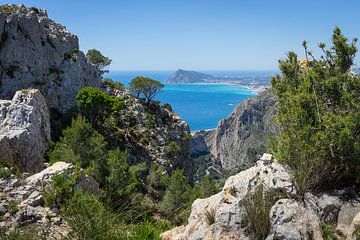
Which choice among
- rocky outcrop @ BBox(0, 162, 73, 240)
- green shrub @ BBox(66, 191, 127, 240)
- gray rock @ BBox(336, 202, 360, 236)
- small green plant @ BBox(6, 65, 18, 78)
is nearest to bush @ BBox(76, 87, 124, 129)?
small green plant @ BBox(6, 65, 18, 78)

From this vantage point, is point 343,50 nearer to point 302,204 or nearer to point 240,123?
point 302,204

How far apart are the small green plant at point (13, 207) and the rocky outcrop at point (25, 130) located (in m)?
8.82

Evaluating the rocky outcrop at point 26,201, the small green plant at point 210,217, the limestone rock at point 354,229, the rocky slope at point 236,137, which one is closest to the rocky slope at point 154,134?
the rocky outcrop at point 26,201

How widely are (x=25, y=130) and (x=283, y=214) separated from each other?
1918cm

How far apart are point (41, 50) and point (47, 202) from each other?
34.8 metres

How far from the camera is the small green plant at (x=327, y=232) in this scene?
5211mm

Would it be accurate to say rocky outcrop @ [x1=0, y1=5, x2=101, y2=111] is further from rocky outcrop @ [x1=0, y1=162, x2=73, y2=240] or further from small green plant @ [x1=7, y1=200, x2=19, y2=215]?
small green plant @ [x1=7, y1=200, x2=19, y2=215]

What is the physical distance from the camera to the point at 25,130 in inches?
829

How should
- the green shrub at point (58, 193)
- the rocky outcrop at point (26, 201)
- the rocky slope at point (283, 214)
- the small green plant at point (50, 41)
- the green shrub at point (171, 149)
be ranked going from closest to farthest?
the rocky slope at point (283, 214), the rocky outcrop at point (26, 201), the green shrub at point (58, 193), the small green plant at point (50, 41), the green shrub at point (171, 149)

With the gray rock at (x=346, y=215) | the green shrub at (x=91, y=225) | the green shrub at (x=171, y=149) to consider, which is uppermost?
the green shrub at (x=91, y=225)

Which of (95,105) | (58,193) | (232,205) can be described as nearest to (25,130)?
(58,193)

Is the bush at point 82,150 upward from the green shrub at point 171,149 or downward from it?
upward

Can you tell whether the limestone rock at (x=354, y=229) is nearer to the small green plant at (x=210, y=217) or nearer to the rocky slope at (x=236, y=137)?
the small green plant at (x=210, y=217)

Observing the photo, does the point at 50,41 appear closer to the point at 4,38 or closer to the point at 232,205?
the point at 4,38
